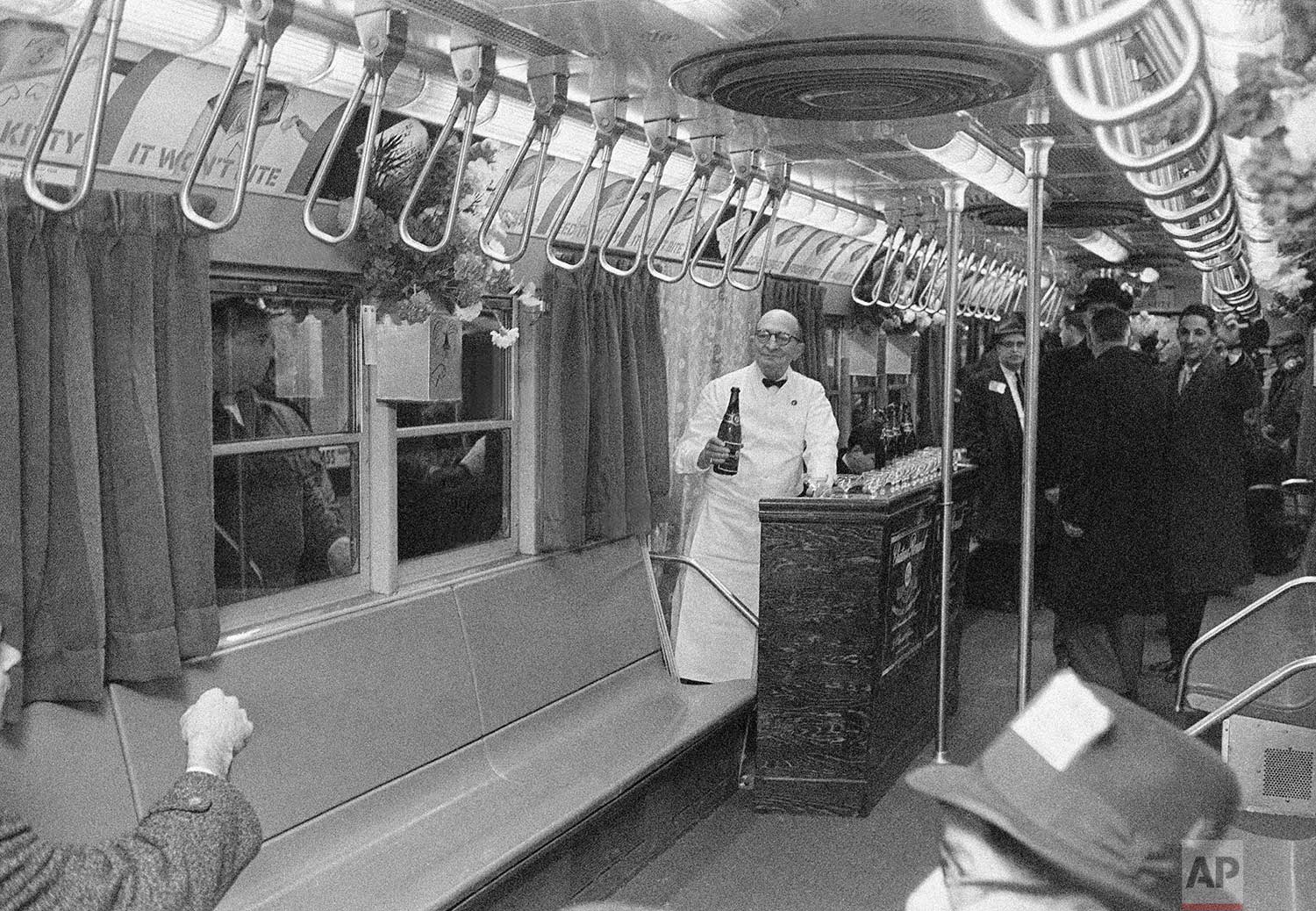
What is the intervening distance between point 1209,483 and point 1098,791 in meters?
5.47

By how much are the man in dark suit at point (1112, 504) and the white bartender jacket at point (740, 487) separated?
1120 millimetres

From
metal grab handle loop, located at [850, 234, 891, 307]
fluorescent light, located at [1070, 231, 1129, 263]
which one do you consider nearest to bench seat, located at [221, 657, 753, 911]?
metal grab handle loop, located at [850, 234, 891, 307]

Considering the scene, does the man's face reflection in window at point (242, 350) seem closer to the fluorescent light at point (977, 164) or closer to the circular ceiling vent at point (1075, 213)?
the fluorescent light at point (977, 164)

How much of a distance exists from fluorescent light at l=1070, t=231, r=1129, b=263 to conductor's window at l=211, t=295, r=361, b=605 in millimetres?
6744

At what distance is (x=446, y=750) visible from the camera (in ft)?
14.3

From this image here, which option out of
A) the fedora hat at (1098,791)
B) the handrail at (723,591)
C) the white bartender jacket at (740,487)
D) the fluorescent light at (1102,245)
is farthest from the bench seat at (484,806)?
the fluorescent light at (1102,245)

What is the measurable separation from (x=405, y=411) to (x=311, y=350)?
578 millimetres

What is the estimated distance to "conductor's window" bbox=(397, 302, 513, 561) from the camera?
4.68 meters

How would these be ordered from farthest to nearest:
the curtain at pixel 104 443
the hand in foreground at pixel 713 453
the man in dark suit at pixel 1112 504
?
1. the man in dark suit at pixel 1112 504
2. the hand in foreground at pixel 713 453
3. the curtain at pixel 104 443

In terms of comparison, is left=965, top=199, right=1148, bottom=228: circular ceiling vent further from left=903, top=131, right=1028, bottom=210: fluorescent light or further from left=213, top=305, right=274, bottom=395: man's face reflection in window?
left=213, top=305, right=274, bottom=395: man's face reflection in window

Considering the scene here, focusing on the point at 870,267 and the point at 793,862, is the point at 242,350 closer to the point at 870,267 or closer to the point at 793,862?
the point at 793,862

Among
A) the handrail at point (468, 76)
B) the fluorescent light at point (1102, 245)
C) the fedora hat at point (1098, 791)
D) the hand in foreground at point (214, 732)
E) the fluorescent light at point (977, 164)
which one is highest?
the fluorescent light at point (1102, 245)

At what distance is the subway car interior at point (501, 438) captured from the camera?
3.01 m

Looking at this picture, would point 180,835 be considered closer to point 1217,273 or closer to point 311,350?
point 311,350
